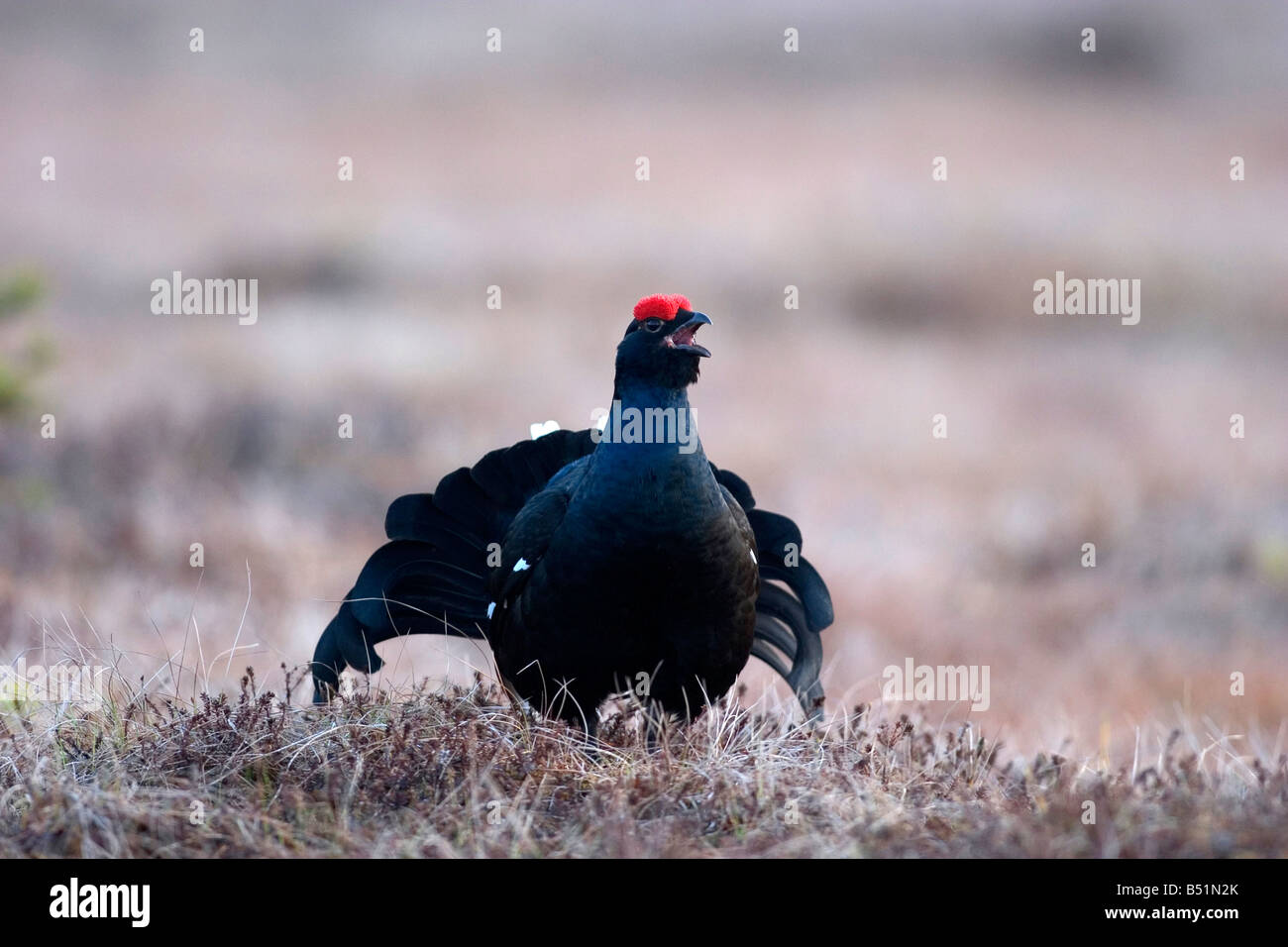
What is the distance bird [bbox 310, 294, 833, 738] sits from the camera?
3.95m

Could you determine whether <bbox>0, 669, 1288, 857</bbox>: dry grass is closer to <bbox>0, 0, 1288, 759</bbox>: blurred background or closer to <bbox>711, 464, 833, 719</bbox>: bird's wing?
<bbox>711, 464, 833, 719</bbox>: bird's wing

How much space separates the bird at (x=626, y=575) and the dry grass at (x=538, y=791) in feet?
0.62

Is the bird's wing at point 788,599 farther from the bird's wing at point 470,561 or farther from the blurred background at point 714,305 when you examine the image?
the blurred background at point 714,305

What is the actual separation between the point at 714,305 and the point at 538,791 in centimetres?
1432

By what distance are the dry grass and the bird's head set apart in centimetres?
108

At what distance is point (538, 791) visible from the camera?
3559 millimetres

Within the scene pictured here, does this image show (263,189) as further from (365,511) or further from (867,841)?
(867,841)

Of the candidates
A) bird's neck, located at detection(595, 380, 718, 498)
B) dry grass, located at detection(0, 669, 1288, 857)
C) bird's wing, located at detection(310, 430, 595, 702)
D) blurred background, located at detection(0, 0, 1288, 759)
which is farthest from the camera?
blurred background, located at detection(0, 0, 1288, 759)

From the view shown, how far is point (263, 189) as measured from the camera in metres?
21.5

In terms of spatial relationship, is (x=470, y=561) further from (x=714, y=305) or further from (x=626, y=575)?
(x=714, y=305)

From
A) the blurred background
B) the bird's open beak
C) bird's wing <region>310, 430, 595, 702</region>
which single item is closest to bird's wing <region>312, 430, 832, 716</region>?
bird's wing <region>310, 430, 595, 702</region>

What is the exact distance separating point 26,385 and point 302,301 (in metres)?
10.2

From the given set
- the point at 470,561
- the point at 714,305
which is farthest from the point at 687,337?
the point at 714,305

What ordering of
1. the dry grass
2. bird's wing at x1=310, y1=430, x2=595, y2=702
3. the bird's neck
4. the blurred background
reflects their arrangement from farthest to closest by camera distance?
the blurred background, bird's wing at x1=310, y1=430, x2=595, y2=702, the bird's neck, the dry grass
